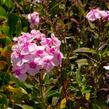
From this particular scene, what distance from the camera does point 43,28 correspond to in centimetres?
334

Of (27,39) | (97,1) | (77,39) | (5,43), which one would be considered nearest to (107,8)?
(97,1)

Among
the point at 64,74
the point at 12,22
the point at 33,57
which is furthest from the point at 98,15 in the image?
the point at 12,22

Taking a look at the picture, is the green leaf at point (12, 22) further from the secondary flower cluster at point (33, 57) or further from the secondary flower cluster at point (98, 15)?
the secondary flower cluster at point (33, 57)

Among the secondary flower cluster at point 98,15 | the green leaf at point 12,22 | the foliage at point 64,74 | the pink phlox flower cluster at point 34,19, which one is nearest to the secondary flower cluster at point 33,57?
the foliage at point 64,74

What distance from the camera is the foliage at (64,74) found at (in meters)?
2.50

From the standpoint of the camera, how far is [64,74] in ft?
9.26

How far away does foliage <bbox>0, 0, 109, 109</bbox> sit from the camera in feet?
8.19

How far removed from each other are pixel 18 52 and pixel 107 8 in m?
1.80

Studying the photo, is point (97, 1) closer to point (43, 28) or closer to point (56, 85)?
point (43, 28)

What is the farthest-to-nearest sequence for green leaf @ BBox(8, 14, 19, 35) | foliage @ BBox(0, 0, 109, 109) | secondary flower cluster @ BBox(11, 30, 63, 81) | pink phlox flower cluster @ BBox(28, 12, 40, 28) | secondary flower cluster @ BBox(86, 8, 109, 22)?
green leaf @ BBox(8, 14, 19, 35), pink phlox flower cluster @ BBox(28, 12, 40, 28), secondary flower cluster @ BBox(86, 8, 109, 22), foliage @ BBox(0, 0, 109, 109), secondary flower cluster @ BBox(11, 30, 63, 81)

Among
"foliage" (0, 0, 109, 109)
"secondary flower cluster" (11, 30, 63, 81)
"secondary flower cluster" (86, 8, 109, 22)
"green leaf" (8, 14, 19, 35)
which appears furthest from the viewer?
"green leaf" (8, 14, 19, 35)

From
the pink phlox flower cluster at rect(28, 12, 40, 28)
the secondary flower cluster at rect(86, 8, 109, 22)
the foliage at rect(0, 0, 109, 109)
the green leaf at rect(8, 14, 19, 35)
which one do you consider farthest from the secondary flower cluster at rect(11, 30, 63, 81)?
the green leaf at rect(8, 14, 19, 35)

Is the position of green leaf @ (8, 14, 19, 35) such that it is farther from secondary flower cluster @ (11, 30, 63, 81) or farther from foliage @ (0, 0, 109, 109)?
secondary flower cluster @ (11, 30, 63, 81)

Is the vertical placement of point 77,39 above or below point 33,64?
above
